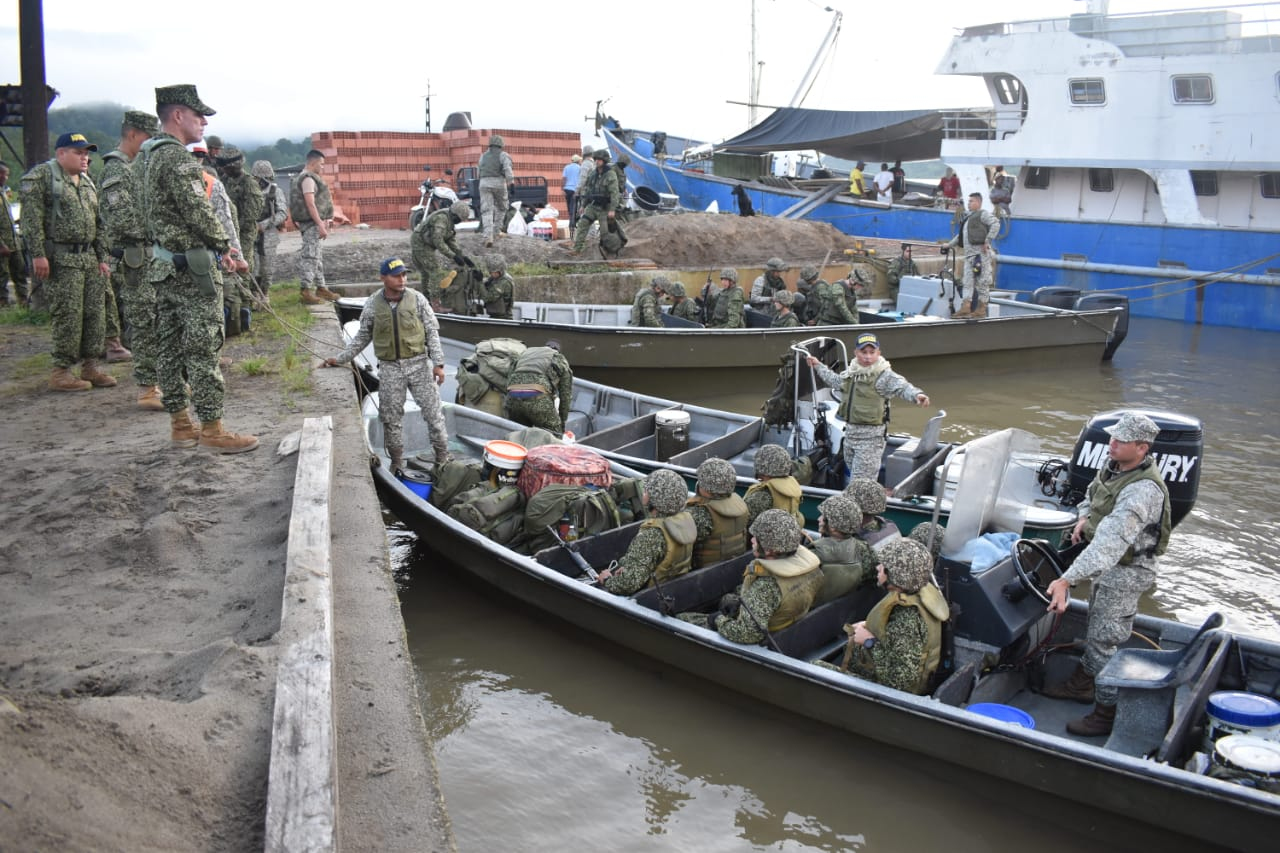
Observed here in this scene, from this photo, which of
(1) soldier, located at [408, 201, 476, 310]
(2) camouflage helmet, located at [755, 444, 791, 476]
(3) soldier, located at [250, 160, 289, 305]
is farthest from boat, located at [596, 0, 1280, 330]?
(2) camouflage helmet, located at [755, 444, 791, 476]

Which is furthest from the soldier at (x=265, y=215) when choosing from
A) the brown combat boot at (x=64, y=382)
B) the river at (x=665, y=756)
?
the river at (x=665, y=756)

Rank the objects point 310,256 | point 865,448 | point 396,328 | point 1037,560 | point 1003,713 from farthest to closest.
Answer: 1. point 310,256
2. point 865,448
3. point 396,328
4. point 1037,560
5. point 1003,713

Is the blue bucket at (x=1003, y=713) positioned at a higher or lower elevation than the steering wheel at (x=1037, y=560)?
lower

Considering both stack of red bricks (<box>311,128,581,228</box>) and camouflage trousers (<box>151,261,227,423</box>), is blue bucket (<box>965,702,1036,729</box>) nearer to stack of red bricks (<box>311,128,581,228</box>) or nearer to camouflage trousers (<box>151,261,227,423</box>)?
camouflage trousers (<box>151,261,227,423</box>)

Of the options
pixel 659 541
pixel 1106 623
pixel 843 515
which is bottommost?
pixel 1106 623

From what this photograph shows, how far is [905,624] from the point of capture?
5.01m

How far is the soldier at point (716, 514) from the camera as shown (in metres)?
6.24

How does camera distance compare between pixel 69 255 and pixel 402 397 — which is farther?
pixel 69 255

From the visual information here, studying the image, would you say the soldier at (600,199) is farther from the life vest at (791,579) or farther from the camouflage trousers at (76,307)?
the life vest at (791,579)

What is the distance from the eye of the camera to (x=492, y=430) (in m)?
9.09

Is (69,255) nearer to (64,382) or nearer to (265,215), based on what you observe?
(64,382)

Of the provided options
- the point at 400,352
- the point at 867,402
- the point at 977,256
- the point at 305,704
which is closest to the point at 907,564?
the point at 305,704

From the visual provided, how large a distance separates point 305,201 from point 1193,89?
17.8 meters

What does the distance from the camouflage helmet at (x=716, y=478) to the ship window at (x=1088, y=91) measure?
18.6 meters
